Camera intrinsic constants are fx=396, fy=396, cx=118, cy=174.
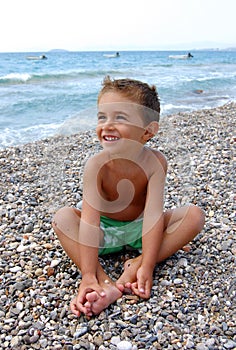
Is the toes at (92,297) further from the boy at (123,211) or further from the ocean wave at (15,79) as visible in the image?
the ocean wave at (15,79)

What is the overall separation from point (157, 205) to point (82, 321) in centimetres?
82

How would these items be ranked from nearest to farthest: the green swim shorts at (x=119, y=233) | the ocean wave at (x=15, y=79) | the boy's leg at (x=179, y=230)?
the boy's leg at (x=179, y=230) < the green swim shorts at (x=119, y=233) < the ocean wave at (x=15, y=79)

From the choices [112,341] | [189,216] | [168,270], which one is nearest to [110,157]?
[189,216]

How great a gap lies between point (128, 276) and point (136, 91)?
112 centimetres

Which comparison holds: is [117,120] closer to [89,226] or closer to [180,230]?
[89,226]

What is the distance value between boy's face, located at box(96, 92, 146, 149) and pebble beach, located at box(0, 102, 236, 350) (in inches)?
35.4

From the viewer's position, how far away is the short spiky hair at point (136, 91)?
2.32 m

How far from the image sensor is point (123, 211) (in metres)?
2.66

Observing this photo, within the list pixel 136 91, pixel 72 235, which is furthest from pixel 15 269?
pixel 136 91

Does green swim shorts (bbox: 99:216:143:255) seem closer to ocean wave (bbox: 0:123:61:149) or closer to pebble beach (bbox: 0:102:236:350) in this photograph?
pebble beach (bbox: 0:102:236:350)

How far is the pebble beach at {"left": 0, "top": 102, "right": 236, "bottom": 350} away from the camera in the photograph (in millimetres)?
2051

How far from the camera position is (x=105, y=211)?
2.62 m

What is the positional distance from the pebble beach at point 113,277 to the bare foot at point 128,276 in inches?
2.4

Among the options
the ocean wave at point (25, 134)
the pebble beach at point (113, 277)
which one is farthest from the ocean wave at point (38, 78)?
the pebble beach at point (113, 277)
